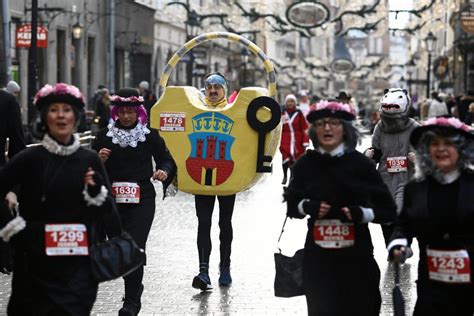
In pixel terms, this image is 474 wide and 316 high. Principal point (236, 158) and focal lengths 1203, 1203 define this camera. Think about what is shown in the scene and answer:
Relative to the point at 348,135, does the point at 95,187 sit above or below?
below

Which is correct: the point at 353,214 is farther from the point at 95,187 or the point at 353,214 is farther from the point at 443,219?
the point at 95,187

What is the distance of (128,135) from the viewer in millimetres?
9141

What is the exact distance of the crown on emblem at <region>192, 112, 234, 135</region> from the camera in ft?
34.9

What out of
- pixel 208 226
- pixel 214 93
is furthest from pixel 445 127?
pixel 214 93

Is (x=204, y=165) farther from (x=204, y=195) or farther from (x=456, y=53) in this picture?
(x=456, y=53)

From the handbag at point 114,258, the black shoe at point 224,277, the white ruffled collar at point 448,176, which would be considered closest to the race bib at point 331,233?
the white ruffled collar at point 448,176

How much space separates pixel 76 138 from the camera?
6504mm

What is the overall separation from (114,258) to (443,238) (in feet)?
5.76

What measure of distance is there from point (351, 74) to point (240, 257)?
247 ft

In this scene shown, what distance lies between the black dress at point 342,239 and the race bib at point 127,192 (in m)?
2.45

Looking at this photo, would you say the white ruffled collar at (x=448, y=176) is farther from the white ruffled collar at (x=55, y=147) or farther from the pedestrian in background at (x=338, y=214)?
the white ruffled collar at (x=55, y=147)

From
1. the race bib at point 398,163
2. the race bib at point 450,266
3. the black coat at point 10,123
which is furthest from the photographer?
the race bib at point 398,163

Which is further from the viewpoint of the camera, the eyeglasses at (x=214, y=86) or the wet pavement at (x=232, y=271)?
the eyeglasses at (x=214, y=86)

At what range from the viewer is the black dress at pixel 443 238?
623 cm
